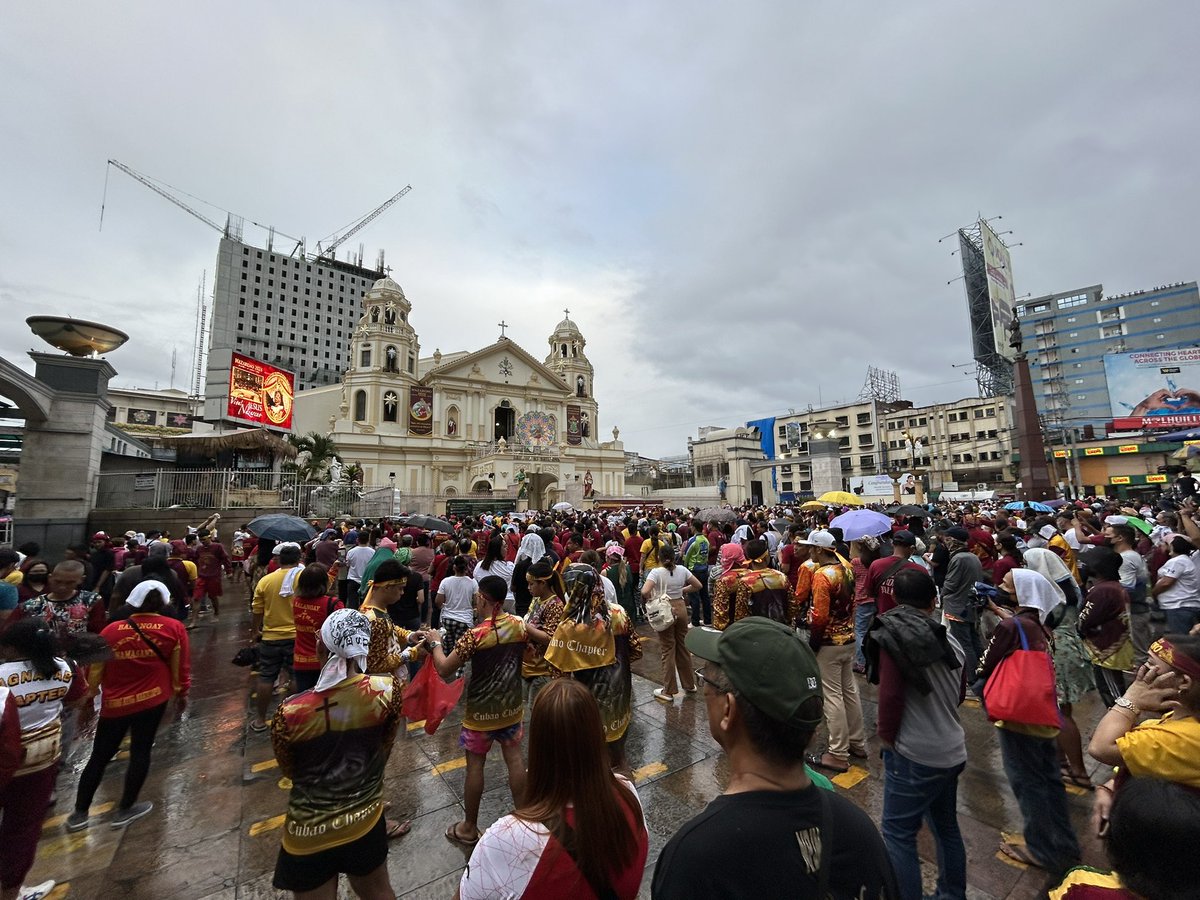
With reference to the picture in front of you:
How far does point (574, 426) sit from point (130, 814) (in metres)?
46.3

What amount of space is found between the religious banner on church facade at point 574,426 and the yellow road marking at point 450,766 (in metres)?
44.7

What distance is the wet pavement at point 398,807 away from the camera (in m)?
2.91

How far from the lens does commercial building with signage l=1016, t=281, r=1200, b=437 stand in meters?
51.0

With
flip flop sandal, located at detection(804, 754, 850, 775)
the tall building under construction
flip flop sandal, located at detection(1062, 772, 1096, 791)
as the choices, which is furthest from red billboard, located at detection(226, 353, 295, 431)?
the tall building under construction

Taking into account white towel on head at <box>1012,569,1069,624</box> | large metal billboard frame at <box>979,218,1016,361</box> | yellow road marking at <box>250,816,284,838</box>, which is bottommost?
yellow road marking at <box>250,816,284,838</box>

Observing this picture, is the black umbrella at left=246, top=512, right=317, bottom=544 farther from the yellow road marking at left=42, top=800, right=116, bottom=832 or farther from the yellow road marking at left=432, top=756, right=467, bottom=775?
the yellow road marking at left=432, top=756, right=467, bottom=775

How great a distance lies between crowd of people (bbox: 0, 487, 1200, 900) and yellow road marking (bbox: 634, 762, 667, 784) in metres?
0.49

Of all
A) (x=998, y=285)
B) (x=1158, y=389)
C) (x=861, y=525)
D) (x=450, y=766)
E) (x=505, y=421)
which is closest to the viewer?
(x=450, y=766)

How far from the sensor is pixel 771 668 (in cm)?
126

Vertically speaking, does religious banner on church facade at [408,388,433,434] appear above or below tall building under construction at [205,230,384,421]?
below

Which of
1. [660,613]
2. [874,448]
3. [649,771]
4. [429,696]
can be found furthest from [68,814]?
[874,448]

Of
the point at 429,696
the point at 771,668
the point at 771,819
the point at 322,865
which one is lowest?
the point at 322,865

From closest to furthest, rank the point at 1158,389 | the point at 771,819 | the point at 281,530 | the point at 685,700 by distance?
the point at 771,819
the point at 685,700
the point at 281,530
the point at 1158,389

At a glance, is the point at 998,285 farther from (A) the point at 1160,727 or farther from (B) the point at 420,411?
(A) the point at 1160,727
